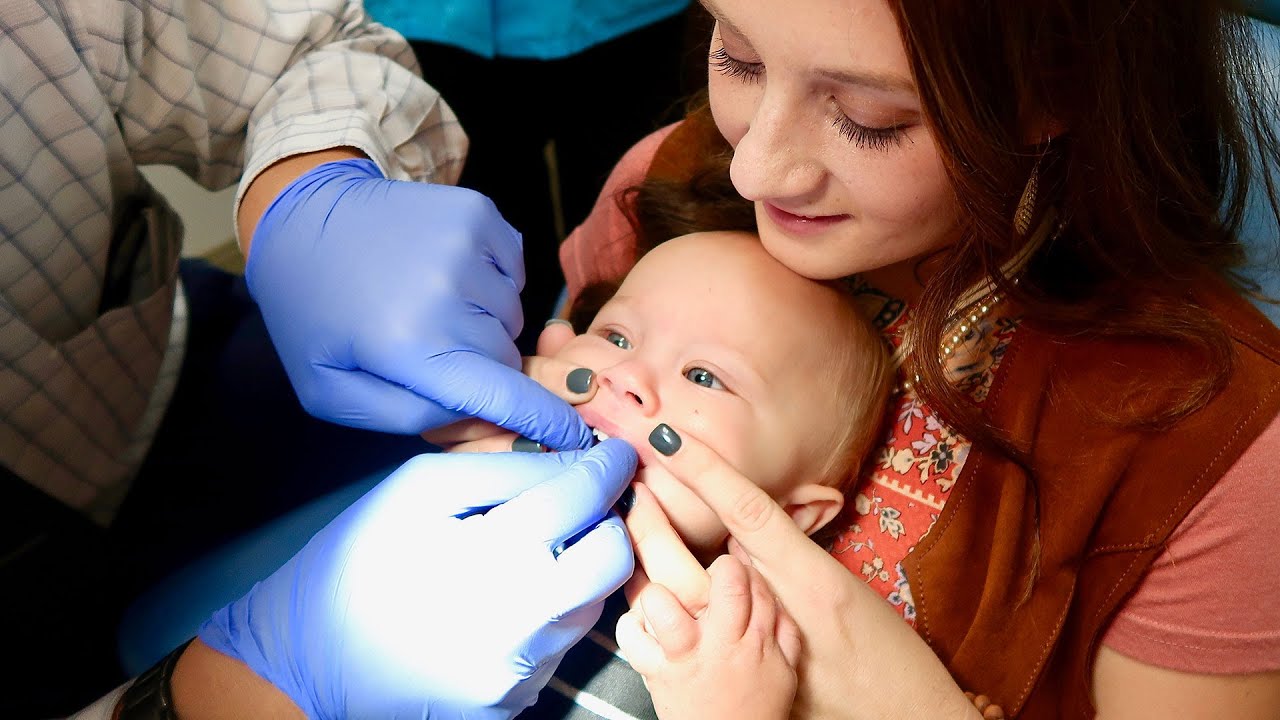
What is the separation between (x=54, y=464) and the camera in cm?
156

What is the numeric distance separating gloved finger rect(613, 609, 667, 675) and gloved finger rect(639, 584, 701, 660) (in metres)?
0.01

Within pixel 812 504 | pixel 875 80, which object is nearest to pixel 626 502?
pixel 812 504

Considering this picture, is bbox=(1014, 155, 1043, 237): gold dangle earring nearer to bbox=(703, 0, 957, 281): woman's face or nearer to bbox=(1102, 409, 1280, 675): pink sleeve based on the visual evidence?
bbox=(703, 0, 957, 281): woman's face

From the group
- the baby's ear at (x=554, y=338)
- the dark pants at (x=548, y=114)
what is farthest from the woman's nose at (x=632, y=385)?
the dark pants at (x=548, y=114)

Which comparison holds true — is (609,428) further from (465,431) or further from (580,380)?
(465,431)

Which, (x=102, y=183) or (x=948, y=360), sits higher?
(x=948, y=360)

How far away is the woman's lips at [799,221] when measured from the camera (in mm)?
1246

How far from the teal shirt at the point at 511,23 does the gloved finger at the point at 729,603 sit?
1.46 metres

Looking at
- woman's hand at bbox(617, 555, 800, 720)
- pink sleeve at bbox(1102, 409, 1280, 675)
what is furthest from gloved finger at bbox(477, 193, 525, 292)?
pink sleeve at bbox(1102, 409, 1280, 675)

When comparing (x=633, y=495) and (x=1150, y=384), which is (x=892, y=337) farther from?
(x=633, y=495)

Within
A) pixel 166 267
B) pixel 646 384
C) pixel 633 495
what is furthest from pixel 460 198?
pixel 166 267

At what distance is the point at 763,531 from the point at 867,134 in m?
0.52

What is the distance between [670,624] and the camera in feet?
3.76

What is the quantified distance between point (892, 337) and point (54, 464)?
142 cm
